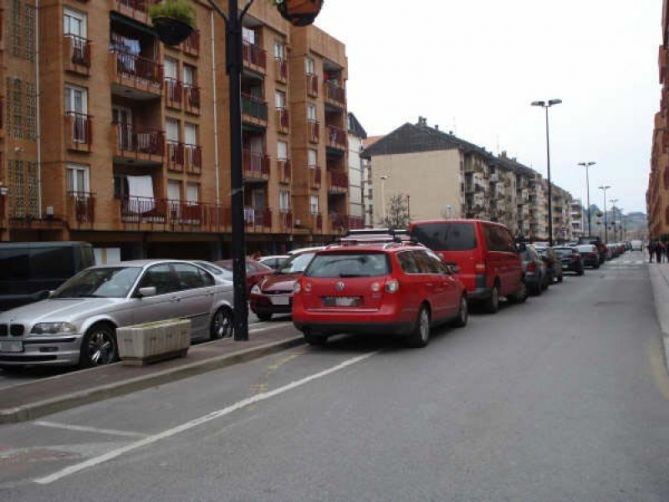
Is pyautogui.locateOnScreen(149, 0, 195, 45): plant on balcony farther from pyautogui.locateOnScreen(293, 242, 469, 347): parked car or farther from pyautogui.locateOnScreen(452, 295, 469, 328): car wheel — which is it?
pyautogui.locateOnScreen(452, 295, 469, 328): car wheel

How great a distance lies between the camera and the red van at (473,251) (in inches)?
617

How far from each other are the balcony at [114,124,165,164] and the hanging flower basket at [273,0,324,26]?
59.7ft

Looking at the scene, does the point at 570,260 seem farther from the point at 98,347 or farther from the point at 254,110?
the point at 98,347

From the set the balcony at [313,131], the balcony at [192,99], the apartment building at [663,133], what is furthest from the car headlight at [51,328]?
the balcony at [313,131]

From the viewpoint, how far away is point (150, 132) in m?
30.2

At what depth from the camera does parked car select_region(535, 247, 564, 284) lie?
85.4 feet

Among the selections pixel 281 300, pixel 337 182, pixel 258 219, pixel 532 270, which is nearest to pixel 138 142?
pixel 258 219

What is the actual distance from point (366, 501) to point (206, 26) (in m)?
33.7

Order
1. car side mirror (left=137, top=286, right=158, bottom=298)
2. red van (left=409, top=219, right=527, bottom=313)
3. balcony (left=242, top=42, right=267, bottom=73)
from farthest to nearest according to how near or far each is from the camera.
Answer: balcony (left=242, top=42, right=267, bottom=73) → red van (left=409, top=219, right=527, bottom=313) → car side mirror (left=137, top=286, right=158, bottom=298)

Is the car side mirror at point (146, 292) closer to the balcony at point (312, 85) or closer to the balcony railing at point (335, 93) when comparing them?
the balcony at point (312, 85)

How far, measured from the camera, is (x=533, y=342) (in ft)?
38.0

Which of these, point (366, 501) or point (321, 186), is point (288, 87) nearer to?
point (321, 186)

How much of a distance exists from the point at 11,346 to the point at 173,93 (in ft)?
79.2

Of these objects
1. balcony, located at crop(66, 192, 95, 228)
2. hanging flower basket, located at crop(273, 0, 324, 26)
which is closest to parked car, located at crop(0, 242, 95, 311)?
hanging flower basket, located at crop(273, 0, 324, 26)
